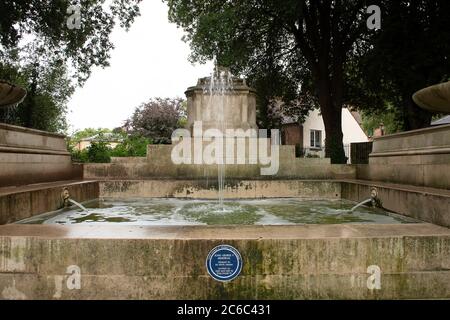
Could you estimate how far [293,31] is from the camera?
71.7ft

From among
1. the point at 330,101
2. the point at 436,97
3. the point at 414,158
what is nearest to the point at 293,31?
the point at 330,101

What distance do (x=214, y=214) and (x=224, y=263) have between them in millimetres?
3230

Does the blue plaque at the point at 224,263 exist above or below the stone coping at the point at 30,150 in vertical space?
below

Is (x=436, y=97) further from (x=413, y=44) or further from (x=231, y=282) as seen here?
(x=413, y=44)

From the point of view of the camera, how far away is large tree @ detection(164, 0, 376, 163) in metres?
19.2

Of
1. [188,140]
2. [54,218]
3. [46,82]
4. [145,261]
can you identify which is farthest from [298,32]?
[46,82]

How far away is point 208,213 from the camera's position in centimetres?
718

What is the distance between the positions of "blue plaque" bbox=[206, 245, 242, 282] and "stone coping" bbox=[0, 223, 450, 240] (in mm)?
127

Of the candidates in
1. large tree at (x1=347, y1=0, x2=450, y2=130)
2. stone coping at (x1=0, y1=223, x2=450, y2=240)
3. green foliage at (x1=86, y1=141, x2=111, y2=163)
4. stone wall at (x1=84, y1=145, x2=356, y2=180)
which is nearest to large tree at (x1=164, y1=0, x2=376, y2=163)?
large tree at (x1=347, y1=0, x2=450, y2=130)

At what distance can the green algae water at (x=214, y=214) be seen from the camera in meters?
6.10

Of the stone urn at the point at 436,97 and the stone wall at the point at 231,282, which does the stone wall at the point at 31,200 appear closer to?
the stone wall at the point at 231,282

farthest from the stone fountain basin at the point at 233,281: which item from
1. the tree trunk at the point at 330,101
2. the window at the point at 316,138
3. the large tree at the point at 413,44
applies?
the window at the point at 316,138

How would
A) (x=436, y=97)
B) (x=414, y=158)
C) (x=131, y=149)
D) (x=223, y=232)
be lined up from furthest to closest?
(x=131, y=149)
(x=414, y=158)
(x=436, y=97)
(x=223, y=232)

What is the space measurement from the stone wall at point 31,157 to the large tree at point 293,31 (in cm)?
1133
